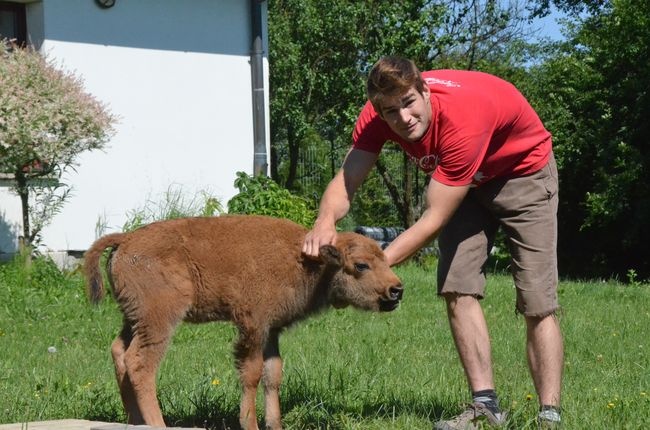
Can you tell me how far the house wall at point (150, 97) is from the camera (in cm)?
1384

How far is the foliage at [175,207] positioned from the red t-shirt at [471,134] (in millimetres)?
8521

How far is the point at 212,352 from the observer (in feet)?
27.8

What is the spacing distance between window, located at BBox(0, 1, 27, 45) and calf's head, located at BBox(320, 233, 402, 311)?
943cm

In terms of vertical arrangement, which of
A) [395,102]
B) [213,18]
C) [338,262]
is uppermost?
[213,18]

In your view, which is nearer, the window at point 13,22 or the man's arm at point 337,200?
the man's arm at point 337,200

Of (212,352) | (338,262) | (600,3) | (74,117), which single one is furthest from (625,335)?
(600,3)

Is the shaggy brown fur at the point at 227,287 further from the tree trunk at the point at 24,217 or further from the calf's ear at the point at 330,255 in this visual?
the tree trunk at the point at 24,217

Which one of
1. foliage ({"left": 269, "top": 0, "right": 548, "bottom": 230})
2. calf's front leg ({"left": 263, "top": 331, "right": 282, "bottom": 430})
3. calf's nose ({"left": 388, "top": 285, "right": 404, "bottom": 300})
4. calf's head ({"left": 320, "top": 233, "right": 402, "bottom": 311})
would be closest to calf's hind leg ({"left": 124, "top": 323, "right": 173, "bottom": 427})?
calf's front leg ({"left": 263, "top": 331, "right": 282, "bottom": 430})

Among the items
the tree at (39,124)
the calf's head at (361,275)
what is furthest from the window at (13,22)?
the calf's head at (361,275)

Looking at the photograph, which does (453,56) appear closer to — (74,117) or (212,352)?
(74,117)

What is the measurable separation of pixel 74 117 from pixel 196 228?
657 cm

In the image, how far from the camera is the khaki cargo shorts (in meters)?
5.52

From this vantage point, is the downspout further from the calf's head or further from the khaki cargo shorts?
the khaki cargo shorts

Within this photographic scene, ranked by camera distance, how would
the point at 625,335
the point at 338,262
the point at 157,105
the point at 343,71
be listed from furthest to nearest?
the point at 343,71 < the point at 157,105 < the point at 625,335 < the point at 338,262
